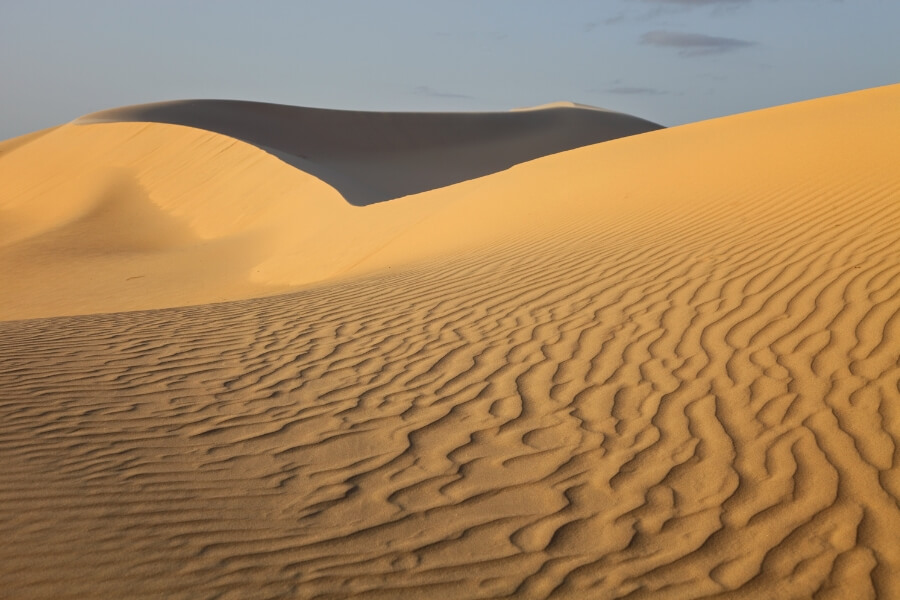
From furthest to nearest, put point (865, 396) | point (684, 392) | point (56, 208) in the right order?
point (56, 208), point (684, 392), point (865, 396)

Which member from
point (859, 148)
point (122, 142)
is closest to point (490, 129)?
point (122, 142)

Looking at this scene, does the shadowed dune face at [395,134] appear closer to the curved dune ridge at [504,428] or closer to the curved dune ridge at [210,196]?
the curved dune ridge at [210,196]

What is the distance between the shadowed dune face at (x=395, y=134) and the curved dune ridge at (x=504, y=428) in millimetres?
27443

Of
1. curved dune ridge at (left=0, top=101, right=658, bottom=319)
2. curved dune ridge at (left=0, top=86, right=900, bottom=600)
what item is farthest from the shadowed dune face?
curved dune ridge at (left=0, top=86, right=900, bottom=600)

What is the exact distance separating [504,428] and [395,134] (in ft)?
137

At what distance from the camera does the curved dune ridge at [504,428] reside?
9.92 ft

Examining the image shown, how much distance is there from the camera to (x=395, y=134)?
1769 inches

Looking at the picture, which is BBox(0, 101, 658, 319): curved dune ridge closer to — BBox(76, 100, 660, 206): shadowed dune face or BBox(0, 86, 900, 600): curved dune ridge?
BBox(76, 100, 660, 206): shadowed dune face

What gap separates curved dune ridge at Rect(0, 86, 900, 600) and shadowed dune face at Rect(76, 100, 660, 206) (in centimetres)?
2744

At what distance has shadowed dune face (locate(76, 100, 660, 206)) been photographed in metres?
38.4

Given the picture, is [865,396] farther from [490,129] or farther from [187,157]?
[490,129]

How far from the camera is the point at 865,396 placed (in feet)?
14.0

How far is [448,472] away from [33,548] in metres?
1.74

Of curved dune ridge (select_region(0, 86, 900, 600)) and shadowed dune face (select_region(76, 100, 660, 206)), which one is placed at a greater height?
shadowed dune face (select_region(76, 100, 660, 206))
